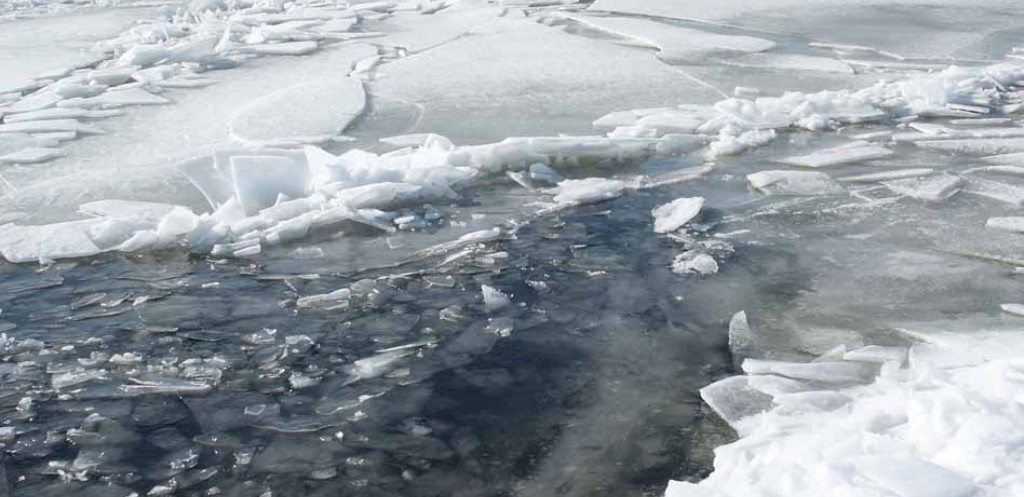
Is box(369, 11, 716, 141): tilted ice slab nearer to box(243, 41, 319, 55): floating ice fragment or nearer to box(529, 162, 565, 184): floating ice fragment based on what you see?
box(529, 162, 565, 184): floating ice fragment

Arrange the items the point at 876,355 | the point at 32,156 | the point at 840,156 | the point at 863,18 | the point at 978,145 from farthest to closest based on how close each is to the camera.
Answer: the point at 863,18 → the point at 32,156 → the point at 978,145 → the point at 840,156 → the point at 876,355

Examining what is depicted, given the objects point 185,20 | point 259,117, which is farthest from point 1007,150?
point 185,20

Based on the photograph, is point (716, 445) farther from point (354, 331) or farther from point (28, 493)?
point (28, 493)

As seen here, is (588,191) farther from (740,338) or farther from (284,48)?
(284,48)

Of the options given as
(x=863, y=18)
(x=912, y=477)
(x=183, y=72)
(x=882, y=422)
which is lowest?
(x=863, y=18)

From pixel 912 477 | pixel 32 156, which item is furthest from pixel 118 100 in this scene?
pixel 912 477

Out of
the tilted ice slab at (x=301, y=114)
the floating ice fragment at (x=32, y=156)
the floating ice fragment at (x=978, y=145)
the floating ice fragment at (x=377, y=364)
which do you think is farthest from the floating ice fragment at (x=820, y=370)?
the floating ice fragment at (x=32, y=156)
